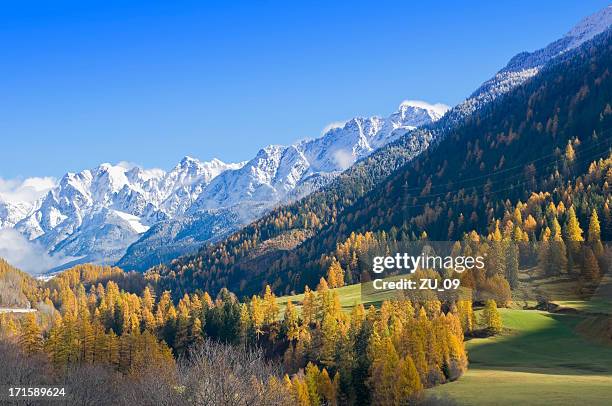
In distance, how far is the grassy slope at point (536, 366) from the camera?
77.0 metres

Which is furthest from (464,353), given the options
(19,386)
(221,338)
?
(221,338)

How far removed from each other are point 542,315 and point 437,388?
45.4 m

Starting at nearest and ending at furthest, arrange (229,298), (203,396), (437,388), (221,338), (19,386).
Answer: (203,396) < (19,386) < (437,388) < (221,338) < (229,298)

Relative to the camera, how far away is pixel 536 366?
104 metres

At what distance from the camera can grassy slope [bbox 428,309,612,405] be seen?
77000mm

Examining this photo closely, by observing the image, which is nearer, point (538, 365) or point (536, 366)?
point (536, 366)

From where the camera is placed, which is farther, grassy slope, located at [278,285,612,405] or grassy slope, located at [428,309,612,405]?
grassy slope, located at [278,285,612,405]

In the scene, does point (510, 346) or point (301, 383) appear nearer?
point (301, 383)

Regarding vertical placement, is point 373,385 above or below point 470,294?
below

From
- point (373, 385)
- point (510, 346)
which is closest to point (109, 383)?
point (373, 385)

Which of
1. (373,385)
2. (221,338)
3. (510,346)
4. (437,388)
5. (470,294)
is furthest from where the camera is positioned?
(221,338)

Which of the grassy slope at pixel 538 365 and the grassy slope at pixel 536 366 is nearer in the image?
the grassy slope at pixel 536 366

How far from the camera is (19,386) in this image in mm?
91125

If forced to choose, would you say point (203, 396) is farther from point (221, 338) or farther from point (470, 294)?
point (221, 338)
